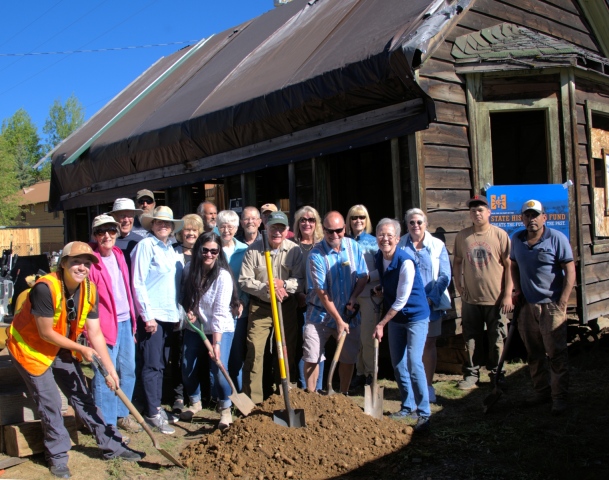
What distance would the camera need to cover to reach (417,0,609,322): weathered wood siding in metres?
6.46

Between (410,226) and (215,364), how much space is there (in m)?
2.20

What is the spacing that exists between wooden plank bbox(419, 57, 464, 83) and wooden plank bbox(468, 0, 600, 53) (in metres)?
0.70

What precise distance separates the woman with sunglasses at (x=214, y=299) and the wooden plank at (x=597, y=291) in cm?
483

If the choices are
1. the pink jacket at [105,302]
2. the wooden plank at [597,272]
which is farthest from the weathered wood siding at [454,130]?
the pink jacket at [105,302]

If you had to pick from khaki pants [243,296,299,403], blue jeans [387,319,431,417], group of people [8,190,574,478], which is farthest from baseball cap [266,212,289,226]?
blue jeans [387,319,431,417]

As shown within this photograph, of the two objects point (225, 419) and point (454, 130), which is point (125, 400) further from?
point (454, 130)

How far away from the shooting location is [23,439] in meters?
4.27

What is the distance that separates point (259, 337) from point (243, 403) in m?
0.72

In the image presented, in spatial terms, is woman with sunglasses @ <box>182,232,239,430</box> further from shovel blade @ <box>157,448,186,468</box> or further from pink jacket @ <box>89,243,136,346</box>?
shovel blade @ <box>157,448,186,468</box>

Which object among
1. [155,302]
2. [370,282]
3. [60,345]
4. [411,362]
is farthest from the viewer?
[370,282]

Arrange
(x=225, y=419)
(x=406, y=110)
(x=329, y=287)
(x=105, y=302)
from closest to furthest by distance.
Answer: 1. (x=105, y=302)
2. (x=225, y=419)
3. (x=329, y=287)
4. (x=406, y=110)

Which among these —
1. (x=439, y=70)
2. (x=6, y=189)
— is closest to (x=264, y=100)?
(x=439, y=70)

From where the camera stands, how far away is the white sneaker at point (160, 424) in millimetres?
4930

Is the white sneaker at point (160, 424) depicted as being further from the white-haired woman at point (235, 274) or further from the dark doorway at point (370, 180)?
the dark doorway at point (370, 180)
